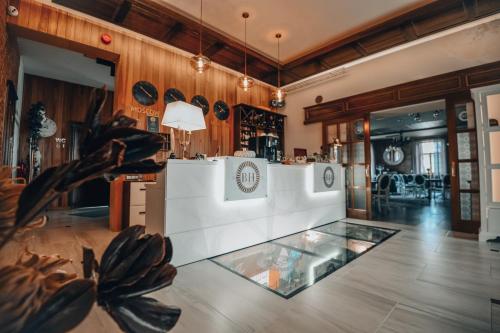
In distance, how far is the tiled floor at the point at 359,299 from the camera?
137 centimetres

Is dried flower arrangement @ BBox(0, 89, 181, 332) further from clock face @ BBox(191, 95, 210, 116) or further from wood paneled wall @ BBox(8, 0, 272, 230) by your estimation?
clock face @ BBox(191, 95, 210, 116)

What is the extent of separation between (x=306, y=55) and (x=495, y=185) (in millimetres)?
3999

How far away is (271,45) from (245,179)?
351 centimetres

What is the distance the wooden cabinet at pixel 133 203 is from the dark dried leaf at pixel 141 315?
3.51 metres

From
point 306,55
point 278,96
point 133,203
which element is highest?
Result: point 306,55

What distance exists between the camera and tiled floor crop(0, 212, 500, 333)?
137 cm

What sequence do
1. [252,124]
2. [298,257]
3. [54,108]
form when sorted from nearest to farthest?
1. [298,257]
2. [252,124]
3. [54,108]

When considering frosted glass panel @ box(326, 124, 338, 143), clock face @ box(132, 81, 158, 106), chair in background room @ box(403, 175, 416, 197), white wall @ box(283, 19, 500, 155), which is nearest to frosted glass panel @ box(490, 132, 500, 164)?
white wall @ box(283, 19, 500, 155)

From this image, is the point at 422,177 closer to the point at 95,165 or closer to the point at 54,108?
the point at 95,165

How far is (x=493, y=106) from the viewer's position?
3.24 meters

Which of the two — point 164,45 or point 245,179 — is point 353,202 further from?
point 164,45

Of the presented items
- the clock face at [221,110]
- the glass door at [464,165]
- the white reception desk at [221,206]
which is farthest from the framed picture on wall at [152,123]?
the glass door at [464,165]

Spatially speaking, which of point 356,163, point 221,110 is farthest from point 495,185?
point 221,110

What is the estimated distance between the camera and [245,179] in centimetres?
271
